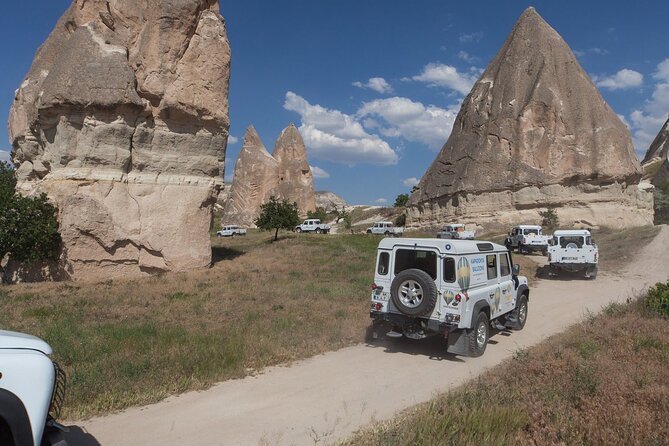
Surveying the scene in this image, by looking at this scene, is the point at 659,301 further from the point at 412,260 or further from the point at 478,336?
the point at 412,260

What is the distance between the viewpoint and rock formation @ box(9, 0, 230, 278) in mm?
20234

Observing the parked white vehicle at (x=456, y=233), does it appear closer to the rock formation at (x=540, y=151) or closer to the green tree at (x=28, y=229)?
the rock formation at (x=540, y=151)

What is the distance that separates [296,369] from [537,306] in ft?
33.2

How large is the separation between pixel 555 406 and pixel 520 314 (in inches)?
258

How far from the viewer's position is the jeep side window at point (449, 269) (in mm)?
8844

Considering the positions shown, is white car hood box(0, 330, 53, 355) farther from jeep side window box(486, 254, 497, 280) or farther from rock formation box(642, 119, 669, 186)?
rock formation box(642, 119, 669, 186)

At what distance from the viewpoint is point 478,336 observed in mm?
9328

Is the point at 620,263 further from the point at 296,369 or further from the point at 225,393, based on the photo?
the point at 225,393

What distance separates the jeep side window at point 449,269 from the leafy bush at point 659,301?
653cm

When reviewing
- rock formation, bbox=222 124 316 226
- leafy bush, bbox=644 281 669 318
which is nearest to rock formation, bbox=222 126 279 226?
rock formation, bbox=222 124 316 226

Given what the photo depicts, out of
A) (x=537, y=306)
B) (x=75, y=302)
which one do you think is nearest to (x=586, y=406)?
(x=537, y=306)

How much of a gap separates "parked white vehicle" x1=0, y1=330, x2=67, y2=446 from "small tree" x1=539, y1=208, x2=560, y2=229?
49.4 metres

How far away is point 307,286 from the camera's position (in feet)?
56.6

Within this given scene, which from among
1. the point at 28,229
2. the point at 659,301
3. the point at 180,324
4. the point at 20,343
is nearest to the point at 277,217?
the point at 28,229
